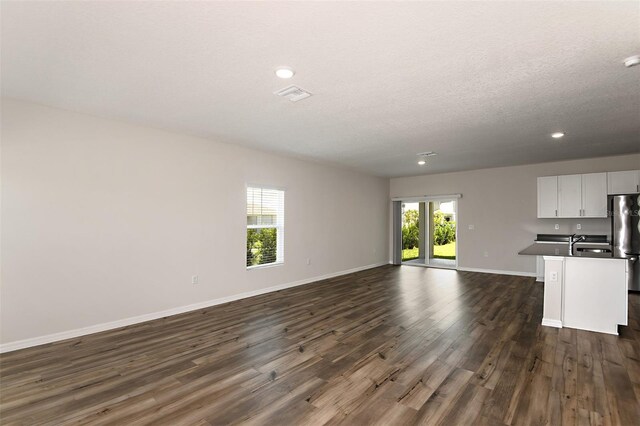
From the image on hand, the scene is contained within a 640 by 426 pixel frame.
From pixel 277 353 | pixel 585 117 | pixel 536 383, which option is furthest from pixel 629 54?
pixel 277 353

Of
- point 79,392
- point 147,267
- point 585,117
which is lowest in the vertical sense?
point 79,392

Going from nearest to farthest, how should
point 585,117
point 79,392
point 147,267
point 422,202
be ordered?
point 79,392, point 585,117, point 147,267, point 422,202

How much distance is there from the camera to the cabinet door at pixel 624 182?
5738mm

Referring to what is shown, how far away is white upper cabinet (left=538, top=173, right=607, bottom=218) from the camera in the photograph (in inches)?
240

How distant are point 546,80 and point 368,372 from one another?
2980 millimetres

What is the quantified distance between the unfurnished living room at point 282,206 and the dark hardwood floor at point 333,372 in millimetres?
24

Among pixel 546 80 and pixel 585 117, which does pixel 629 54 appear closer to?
pixel 546 80

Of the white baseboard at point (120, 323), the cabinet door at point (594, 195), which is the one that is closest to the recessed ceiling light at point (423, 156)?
the cabinet door at point (594, 195)

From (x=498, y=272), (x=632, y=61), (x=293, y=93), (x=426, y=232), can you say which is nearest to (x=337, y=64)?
(x=293, y=93)

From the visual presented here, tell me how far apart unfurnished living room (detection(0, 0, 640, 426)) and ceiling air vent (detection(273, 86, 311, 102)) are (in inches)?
1.2

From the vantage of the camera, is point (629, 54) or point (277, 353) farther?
point (277, 353)

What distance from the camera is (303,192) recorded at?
21.6 feet

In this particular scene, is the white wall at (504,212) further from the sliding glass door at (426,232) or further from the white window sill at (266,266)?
the white window sill at (266,266)

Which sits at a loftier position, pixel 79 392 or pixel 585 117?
pixel 585 117
